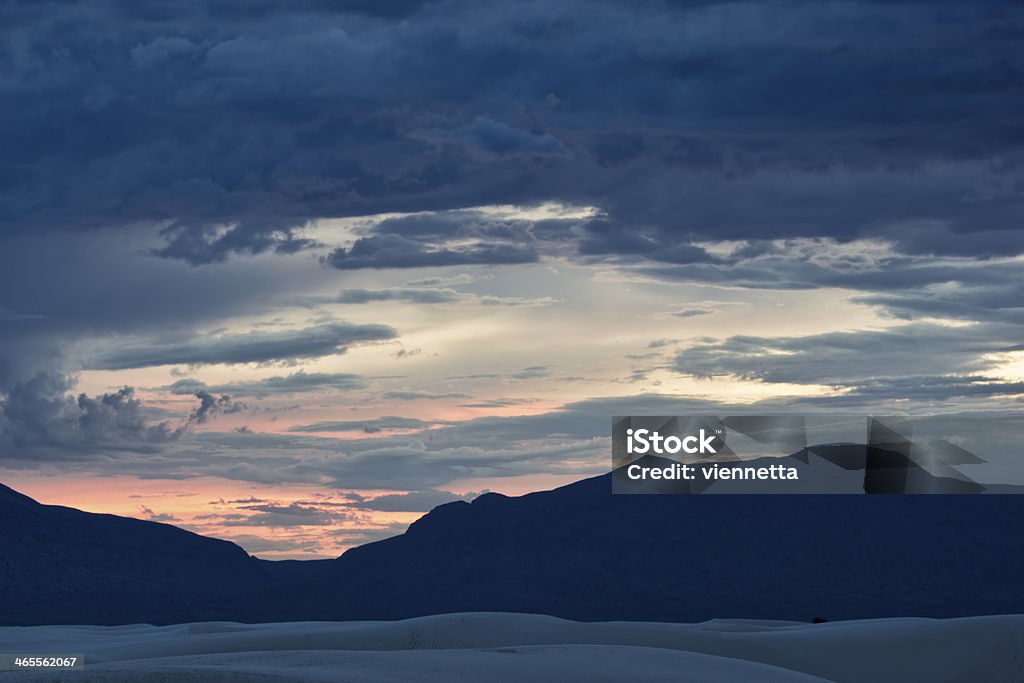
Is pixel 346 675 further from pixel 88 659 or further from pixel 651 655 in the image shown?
pixel 88 659

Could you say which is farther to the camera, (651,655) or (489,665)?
(651,655)

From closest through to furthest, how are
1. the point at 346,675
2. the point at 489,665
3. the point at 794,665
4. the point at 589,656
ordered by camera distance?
the point at 346,675 → the point at 489,665 → the point at 589,656 → the point at 794,665

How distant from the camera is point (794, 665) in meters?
65.1

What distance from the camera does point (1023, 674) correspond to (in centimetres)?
6581

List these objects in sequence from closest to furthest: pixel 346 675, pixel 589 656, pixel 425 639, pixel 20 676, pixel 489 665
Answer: pixel 20 676
pixel 346 675
pixel 489 665
pixel 589 656
pixel 425 639

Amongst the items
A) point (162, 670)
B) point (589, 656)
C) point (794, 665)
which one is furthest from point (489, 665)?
point (794, 665)

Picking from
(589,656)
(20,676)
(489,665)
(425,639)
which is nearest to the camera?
(20,676)

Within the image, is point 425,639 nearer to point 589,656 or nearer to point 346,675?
point 589,656

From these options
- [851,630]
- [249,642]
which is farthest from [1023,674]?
[249,642]

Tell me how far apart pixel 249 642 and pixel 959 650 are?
36.6 m

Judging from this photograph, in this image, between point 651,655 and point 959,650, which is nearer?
point 651,655

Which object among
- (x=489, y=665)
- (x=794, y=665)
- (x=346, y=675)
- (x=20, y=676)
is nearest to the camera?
(x=20, y=676)

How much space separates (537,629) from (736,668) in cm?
2285

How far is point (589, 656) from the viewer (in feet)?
154
